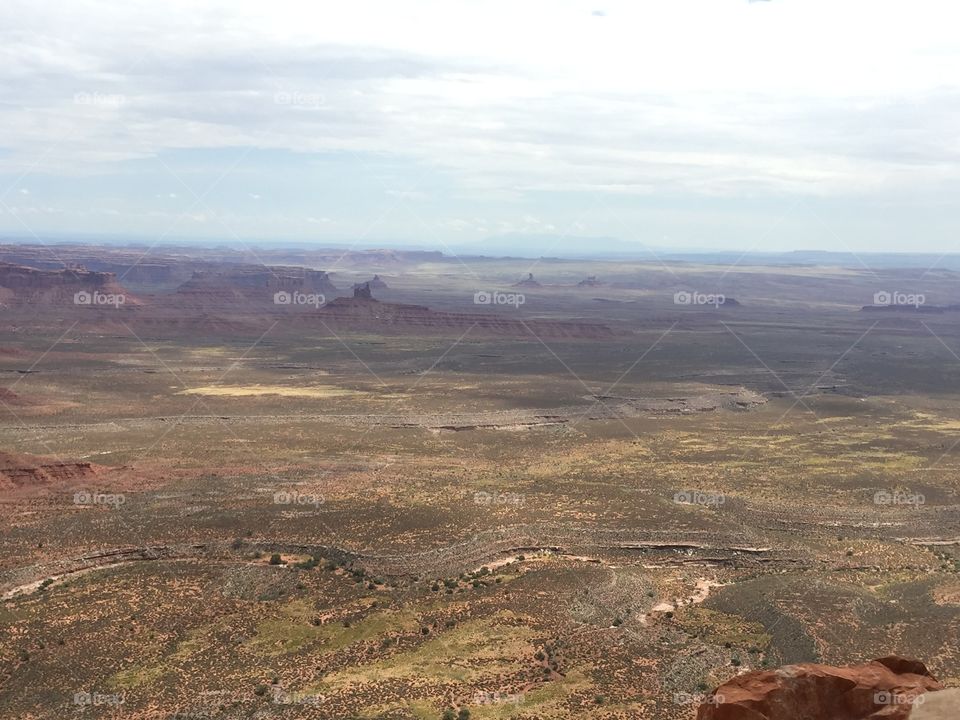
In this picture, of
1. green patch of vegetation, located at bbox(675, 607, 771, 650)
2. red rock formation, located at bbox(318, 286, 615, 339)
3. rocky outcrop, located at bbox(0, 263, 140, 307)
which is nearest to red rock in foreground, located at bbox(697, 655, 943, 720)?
green patch of vegetation, located at bbox(675, 607, 771, 650)

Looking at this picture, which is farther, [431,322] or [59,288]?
[59,288]

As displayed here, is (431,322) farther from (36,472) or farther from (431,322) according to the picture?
(36,472)

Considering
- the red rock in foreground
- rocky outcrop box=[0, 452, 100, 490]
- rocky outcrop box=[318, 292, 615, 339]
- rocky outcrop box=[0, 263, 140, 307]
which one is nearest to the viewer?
the red rock in foreground

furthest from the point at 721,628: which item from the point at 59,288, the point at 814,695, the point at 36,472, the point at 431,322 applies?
the point at 59,288

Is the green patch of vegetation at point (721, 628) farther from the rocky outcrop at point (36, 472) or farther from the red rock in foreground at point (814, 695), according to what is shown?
the rocky outcrop at point (36, 472)

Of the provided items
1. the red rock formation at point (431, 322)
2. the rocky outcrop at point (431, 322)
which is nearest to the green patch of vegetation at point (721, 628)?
the red rock formation at point (431, 322)

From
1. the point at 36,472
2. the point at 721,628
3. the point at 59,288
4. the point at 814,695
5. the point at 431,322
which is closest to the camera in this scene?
the point at 814,695

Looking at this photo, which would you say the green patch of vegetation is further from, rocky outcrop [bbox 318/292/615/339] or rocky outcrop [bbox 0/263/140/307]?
rocky outcrop [bbox 0/263/140/307]
